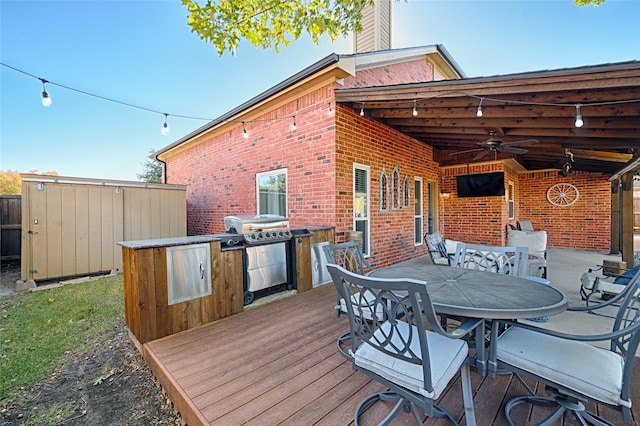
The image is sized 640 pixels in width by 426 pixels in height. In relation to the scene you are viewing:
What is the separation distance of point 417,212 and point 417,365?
602cm

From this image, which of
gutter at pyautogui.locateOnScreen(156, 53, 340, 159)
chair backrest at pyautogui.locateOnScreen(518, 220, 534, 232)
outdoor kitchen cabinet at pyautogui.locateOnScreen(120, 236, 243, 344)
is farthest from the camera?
chair backrest at pyautogui.locateOnScreen(518, 220, 534, 232)

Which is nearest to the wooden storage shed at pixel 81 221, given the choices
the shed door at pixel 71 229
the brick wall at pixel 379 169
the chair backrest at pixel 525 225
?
the shed door at pixel 71 229

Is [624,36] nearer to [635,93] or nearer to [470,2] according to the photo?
[470,2]

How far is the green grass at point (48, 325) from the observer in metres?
2.52

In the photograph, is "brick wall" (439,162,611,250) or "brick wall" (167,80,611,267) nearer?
"brick wall" (167,80,611,267)

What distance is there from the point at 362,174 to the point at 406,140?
1939 mm

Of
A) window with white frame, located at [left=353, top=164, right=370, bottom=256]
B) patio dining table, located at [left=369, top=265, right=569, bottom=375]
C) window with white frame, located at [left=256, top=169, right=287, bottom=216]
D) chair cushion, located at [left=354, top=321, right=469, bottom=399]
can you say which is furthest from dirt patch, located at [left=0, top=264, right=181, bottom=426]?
window with white frame, located at [left=353, top=164, right=370, bottom=256]

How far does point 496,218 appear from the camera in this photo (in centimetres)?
738

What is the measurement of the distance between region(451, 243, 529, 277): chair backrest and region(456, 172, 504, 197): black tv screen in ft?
16.9

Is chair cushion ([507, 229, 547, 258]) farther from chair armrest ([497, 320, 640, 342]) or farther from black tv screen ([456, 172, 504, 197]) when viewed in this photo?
chair armrest ([497, 320, 640, 342])

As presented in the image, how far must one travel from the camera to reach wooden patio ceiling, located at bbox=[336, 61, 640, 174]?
2.88 m

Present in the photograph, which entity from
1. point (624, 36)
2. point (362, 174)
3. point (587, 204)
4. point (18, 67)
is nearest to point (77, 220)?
point (18, 67)

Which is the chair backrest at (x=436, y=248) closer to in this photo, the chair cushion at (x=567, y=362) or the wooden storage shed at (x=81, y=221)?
the chair cushion at (x=567, y=362)

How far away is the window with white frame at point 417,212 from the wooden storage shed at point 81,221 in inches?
263
